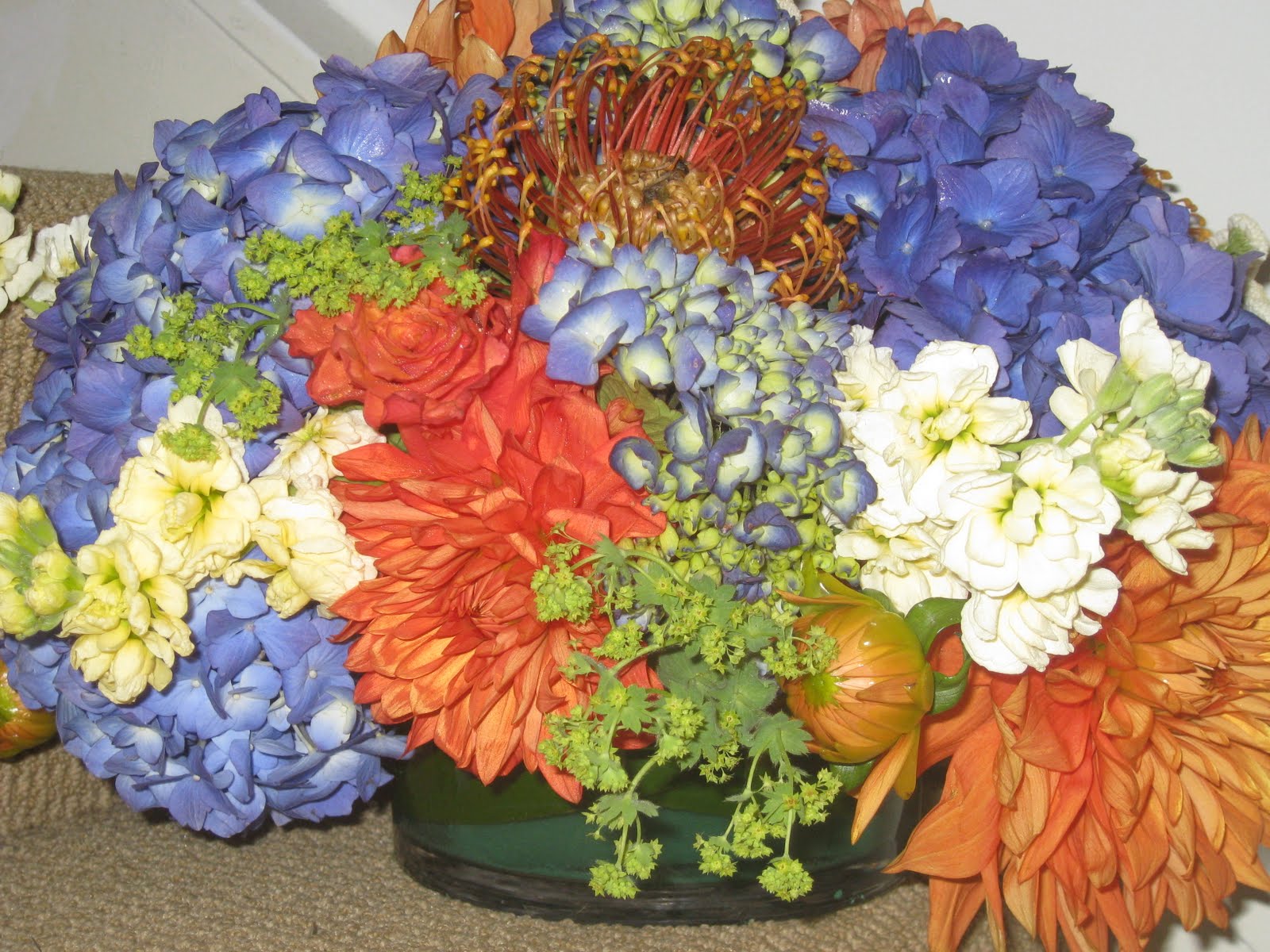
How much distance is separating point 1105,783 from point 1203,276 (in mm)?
283

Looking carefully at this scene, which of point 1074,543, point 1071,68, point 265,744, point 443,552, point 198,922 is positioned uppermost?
point 1071,68

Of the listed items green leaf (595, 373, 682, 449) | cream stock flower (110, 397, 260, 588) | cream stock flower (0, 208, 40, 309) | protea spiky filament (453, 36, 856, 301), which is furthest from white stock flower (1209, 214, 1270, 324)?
cream stock flower (0, 208, 40, 309)

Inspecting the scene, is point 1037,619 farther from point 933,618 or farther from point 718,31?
point 718,31

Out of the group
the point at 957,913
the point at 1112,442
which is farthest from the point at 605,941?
the point at 1112,442

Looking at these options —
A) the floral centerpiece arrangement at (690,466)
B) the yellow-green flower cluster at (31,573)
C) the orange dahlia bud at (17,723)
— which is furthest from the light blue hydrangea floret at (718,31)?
the orange dahlia bud at (17,723)

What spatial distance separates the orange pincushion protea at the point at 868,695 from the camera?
0.57 m

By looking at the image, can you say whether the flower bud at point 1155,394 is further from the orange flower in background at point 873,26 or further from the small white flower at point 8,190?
the small white flower at point 8,190

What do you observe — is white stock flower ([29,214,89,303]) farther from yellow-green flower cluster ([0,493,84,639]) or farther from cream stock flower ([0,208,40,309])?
yellow-green flower cluster ([0,493,84,639])

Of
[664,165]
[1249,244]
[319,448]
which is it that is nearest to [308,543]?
[319,448]

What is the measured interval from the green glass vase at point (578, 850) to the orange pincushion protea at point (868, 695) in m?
0.08

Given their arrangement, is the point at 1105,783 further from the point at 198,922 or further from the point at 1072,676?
the point at 198,922

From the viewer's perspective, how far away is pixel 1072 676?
0.60 meters

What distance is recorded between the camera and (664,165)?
2.20 feet

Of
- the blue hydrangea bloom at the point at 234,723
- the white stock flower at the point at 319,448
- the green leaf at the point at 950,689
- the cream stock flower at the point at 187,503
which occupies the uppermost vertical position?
the green leaf at the point at 950,689
